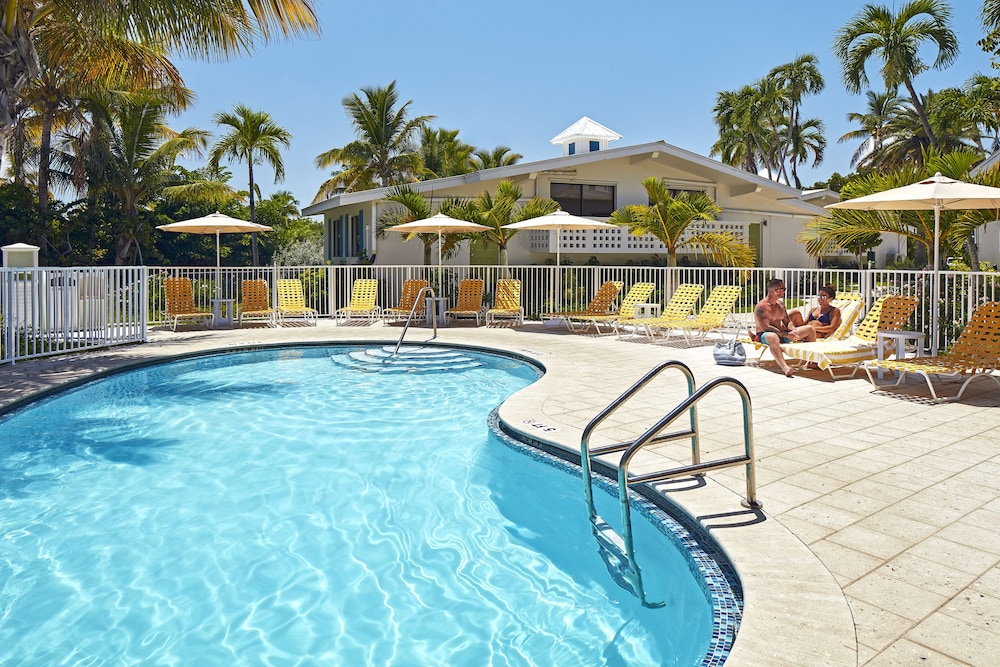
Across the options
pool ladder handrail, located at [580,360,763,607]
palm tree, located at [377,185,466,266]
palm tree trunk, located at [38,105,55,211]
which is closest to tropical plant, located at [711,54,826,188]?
palm tree, located at [377,185,466,266]

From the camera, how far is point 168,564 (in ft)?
14.5

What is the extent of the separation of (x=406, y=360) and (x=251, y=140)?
20.0 m

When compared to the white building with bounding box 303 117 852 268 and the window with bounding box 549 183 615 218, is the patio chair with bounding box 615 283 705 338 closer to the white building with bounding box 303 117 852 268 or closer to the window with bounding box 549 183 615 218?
the white building with bounding box 303 117 852 268

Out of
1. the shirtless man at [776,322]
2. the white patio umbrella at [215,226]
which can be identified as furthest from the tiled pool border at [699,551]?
the white patio umbrella at [215,226]

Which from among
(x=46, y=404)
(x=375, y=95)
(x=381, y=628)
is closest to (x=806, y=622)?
(x=381, y=628)

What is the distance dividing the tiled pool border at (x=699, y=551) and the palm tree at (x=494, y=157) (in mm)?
29247

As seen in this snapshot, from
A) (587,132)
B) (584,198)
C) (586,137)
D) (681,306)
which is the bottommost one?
(681,306)

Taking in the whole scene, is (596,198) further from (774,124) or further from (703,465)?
(774,124)

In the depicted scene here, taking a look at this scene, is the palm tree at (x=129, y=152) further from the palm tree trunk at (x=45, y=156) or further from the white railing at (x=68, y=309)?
the white railing at (x=68, y=309)

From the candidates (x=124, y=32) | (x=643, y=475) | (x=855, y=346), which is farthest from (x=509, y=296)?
(x=643, y=475)

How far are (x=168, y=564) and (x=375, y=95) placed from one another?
28547 millimetres

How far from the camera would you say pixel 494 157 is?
34.3 metres

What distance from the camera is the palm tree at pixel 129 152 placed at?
27.4 metres

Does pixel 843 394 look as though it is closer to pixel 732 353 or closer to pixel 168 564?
pixel 732 353
